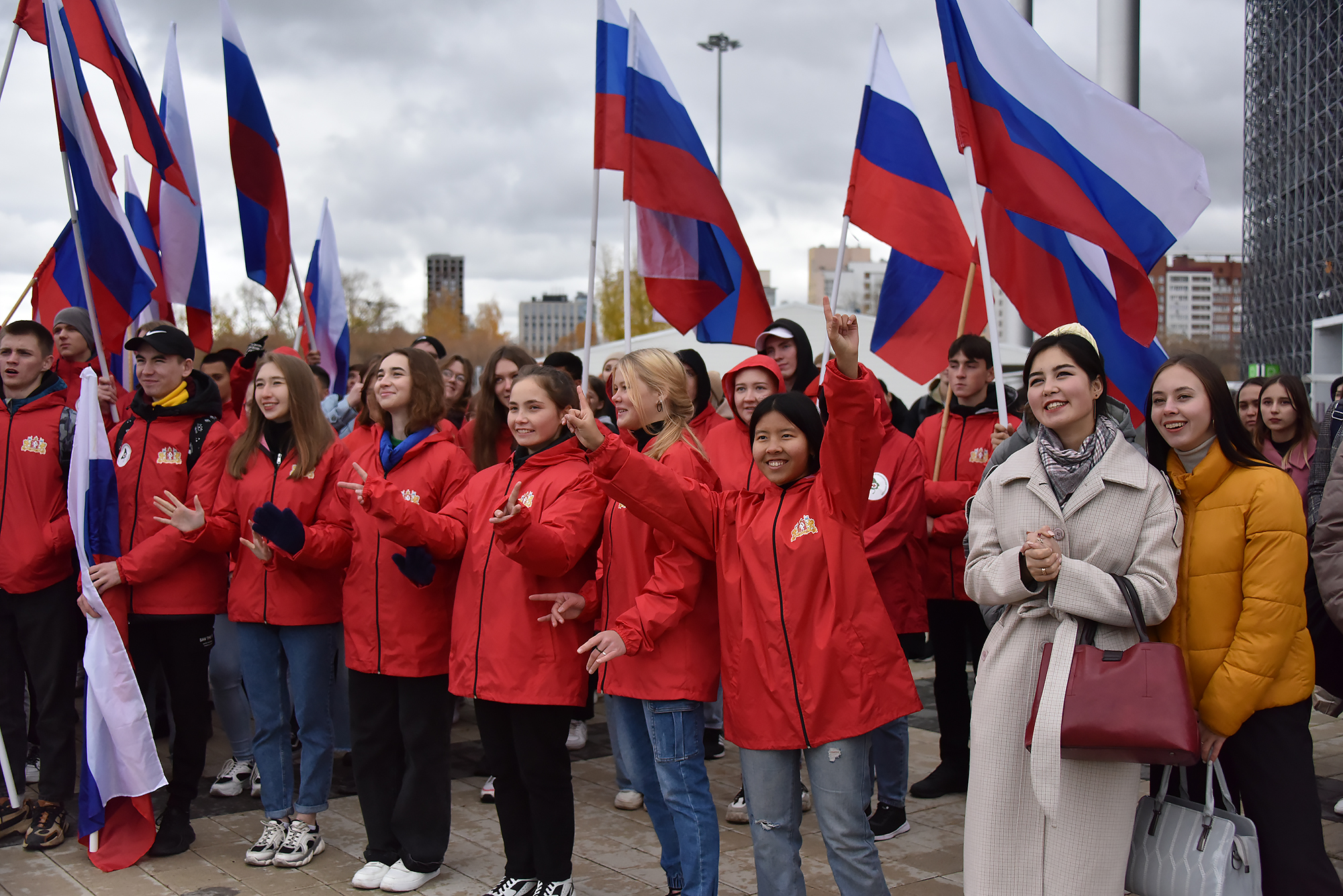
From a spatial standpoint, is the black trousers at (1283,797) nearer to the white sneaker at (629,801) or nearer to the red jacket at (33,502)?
the white sneaker at (629,801)

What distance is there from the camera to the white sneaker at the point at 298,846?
15.0 ft

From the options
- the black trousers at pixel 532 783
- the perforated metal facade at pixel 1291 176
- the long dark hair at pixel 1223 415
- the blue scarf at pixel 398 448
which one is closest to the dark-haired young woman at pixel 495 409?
the blue scarf at pixel 398 448

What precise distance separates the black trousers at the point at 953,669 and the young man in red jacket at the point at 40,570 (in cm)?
399

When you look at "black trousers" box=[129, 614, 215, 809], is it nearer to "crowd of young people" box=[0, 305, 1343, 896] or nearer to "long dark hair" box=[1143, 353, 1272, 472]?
"crowd of young people" box=[0, 305, 1343, 896]

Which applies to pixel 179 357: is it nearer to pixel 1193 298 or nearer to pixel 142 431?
pixel 142 431

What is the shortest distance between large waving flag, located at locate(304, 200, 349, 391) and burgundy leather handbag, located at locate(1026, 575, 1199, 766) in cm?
733

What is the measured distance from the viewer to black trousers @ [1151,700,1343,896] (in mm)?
3170

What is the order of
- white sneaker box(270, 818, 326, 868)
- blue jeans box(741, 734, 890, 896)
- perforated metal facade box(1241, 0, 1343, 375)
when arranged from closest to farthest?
blue jeans box(741, 734, 890, 896)
white sneaker box(270, 818, 326, 868)
perforated metal facade box(1241, 0, 1343, 375)

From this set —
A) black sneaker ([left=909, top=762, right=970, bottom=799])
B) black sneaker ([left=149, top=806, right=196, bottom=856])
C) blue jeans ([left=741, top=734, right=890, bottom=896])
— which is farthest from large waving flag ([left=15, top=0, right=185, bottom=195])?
black sneaker ([left=909, top=762, right=970, bottom=799])

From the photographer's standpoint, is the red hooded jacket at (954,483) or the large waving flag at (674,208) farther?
the large waving flag at (674,208)

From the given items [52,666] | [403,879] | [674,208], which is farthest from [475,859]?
[674,208]

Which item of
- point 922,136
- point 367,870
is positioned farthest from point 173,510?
point 922,136

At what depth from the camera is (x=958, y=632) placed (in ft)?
18.0

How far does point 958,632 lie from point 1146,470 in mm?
2499
